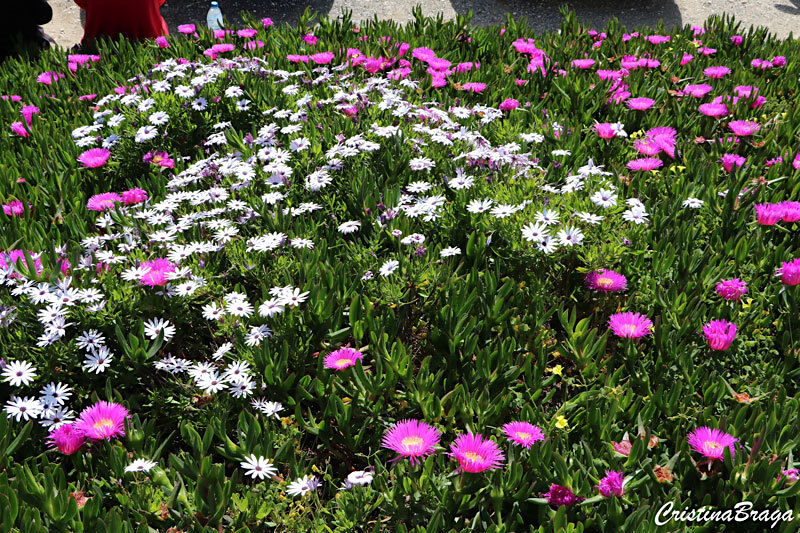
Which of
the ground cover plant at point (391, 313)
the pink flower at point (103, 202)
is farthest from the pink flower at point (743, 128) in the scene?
the pink flower at point (103, 202)

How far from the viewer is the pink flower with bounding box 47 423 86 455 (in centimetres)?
167

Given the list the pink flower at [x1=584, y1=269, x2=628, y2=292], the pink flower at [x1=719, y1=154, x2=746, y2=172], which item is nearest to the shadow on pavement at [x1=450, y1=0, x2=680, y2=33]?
the pink flower at [x1=719, y1=154, x2=746, y2=172]

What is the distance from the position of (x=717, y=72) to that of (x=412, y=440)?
9.54 ft

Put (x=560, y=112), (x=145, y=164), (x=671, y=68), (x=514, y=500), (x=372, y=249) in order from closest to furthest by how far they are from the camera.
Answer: (x=514, y=500), (x=372, y=249), (x=145, y=164), (x=560, y=112), (x=671, y=68)

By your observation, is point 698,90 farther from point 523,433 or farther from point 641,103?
point 523,433

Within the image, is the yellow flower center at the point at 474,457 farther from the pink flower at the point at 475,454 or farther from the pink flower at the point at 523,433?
the pink flower at the point at 523,433

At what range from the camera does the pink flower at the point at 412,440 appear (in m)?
1.56

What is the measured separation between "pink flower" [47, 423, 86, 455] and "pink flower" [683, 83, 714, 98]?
2991mm

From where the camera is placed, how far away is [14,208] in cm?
256

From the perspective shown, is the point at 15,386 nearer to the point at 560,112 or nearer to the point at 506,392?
the point at 506,392

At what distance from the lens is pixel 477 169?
2.59 metres

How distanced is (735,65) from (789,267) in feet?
7.67

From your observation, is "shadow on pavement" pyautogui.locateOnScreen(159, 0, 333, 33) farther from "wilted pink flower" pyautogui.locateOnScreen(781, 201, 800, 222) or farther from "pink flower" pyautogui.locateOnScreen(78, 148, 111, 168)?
"wilted pink flower" pyautogui.locateOnScreen(781, 201, 800, 222)

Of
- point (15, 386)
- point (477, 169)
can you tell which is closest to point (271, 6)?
point (477, 169)
